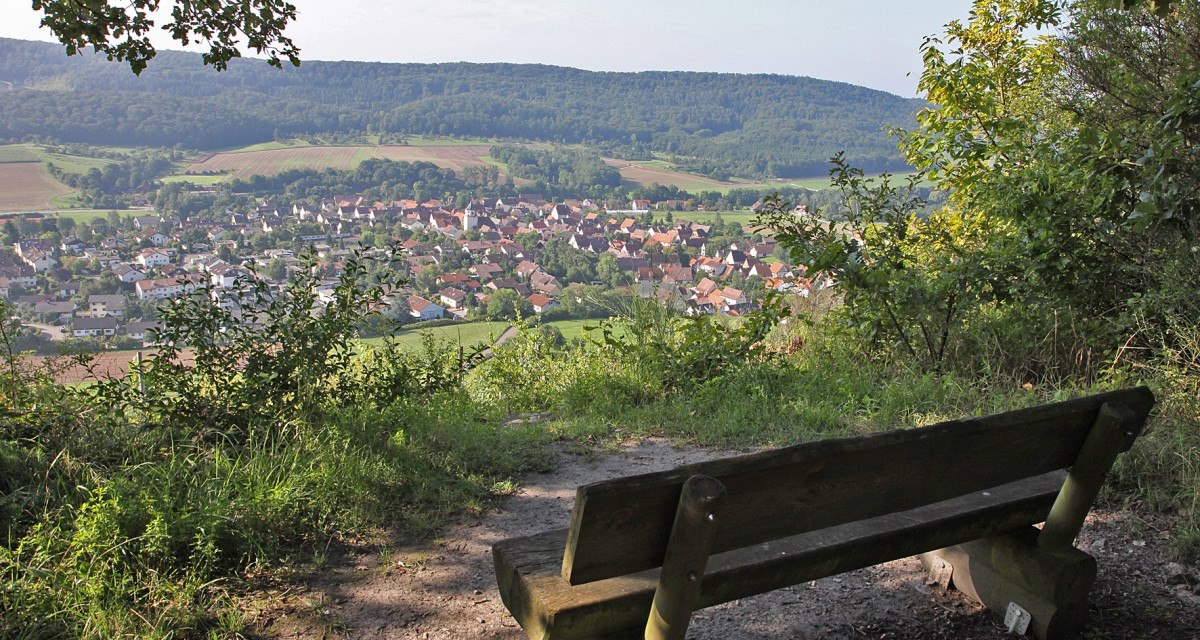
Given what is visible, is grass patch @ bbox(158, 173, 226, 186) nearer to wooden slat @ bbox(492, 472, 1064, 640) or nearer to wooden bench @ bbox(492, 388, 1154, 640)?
wooden slat @ bbox(492, 472, 1064, 640)

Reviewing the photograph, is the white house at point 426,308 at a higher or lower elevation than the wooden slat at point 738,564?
lower

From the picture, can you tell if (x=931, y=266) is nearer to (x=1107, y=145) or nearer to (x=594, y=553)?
(x=1107, y=145)

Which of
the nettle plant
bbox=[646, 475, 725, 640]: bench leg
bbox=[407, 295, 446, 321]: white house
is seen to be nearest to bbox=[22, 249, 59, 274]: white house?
bbox=[407, 295, 446, 321]: white house

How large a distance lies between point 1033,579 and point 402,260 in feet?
12.5

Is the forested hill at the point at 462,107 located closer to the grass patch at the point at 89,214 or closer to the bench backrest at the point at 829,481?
the grass patch at the point at 89,214

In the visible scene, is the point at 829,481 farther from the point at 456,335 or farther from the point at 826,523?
the point at 456,335

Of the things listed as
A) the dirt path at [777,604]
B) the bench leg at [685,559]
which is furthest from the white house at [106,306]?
the bench leg at [685,559]

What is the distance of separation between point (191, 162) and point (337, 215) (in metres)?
17.5

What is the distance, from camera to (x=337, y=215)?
26.3 meters

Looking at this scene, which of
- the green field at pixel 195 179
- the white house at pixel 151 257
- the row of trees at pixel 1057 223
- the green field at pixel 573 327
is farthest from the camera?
the green field at pixel 195 179

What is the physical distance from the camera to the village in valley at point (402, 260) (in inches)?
238

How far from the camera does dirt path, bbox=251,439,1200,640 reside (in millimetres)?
2912

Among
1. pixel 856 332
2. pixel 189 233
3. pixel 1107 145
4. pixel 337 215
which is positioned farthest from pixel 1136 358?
pixel 337 215

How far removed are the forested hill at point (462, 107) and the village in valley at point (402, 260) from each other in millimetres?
15148
